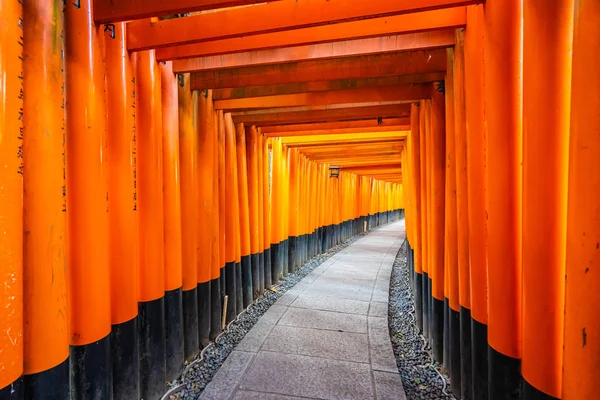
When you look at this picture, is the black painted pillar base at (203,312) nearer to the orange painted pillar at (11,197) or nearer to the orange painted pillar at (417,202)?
the orange painted pillar at (11,197)

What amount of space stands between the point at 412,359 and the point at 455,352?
102 cm

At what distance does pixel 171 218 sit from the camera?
3223 millimetres

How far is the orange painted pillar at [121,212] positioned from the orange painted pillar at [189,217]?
963 mm

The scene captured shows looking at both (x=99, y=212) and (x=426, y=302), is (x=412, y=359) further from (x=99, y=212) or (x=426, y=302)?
(x=99, y=212)

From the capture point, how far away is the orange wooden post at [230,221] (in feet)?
16.6

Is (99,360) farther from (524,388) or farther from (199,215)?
(524,388)

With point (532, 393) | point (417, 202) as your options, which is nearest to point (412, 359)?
point (417, 202)

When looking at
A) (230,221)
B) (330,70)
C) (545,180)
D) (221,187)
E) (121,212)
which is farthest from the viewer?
(230,221)

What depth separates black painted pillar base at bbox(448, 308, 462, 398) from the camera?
297 centimetres

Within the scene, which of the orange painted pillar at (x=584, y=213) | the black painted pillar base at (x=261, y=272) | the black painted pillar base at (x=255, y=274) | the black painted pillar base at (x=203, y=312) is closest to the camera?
the orange painted pillar at (x=584, y=213)

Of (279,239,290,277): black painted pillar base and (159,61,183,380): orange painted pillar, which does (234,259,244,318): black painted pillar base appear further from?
(279,239,290,277): black painted pillar base

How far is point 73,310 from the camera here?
2076 mm

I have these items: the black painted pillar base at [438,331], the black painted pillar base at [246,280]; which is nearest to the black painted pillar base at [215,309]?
the black painted pillar base at [246,280]

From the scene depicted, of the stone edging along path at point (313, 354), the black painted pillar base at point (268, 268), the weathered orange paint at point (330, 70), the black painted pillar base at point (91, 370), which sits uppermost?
the weathered orange paint at point (330, 70)
